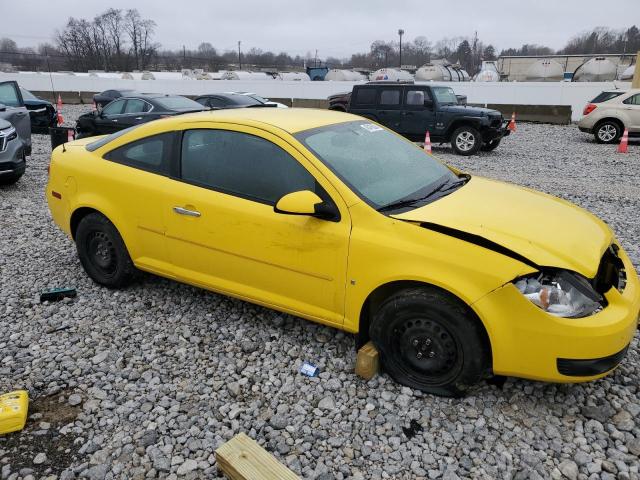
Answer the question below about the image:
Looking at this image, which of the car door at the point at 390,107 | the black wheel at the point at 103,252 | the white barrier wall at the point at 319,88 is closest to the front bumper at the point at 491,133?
the car door at the point at 390,107

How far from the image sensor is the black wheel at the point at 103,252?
421cm

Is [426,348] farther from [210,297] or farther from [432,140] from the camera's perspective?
[432,140]

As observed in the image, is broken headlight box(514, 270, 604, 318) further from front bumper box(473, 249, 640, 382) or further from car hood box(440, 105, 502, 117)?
car hood box(440, 105, 502, 117)

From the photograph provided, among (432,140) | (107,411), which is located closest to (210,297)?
(107,411)

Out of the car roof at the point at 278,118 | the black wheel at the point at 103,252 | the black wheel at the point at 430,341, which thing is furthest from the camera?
the black wheel at the point at 103,252

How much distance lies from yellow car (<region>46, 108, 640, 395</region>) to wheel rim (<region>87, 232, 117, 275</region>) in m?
0.01

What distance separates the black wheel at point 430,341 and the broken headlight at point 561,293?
0.34 meters

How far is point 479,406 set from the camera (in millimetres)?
2971

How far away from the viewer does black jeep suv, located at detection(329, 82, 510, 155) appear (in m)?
12.4

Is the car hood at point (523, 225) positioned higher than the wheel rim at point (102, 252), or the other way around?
the car hood at point (523, 225)

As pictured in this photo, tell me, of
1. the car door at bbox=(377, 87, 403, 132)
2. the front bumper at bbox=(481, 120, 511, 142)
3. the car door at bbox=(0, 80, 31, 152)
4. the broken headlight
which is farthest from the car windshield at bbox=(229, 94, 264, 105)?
the broken headlight

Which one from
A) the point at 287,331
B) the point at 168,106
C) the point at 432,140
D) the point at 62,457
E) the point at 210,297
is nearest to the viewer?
the point at 62,457

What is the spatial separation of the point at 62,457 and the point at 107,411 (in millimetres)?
375

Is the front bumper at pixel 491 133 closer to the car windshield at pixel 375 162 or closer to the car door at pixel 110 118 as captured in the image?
the car door at pixel 110 118
